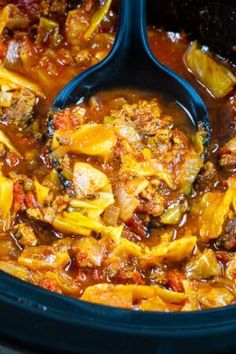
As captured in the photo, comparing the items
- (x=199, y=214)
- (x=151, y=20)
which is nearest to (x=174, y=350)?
(x=199, y=214)

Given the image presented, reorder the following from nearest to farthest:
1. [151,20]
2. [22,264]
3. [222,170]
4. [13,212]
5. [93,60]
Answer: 1. [22,264]
2. [13,212]
3. [222,170]
4. [93,60]
5. [151,20]

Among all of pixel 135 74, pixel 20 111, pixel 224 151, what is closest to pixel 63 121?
pixel 20 111

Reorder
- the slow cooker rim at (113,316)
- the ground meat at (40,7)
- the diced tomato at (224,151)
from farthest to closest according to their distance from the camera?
the ground meat at (40,7), the diced tomato at (224,151), the slow cooker rim at (113,316)

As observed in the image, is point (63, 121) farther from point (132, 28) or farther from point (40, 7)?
point (40, 7)

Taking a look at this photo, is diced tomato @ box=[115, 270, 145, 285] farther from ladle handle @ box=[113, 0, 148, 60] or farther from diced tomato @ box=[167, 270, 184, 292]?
ladle handle @ box=[113, 0, 148, 60]

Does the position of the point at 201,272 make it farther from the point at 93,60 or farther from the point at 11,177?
the point at 93,60

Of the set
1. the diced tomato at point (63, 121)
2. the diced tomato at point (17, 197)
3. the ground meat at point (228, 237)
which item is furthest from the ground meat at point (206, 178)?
the diced tomato at point (17, 197)

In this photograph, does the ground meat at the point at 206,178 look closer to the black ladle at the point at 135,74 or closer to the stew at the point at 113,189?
the stew at the point at 113,189
